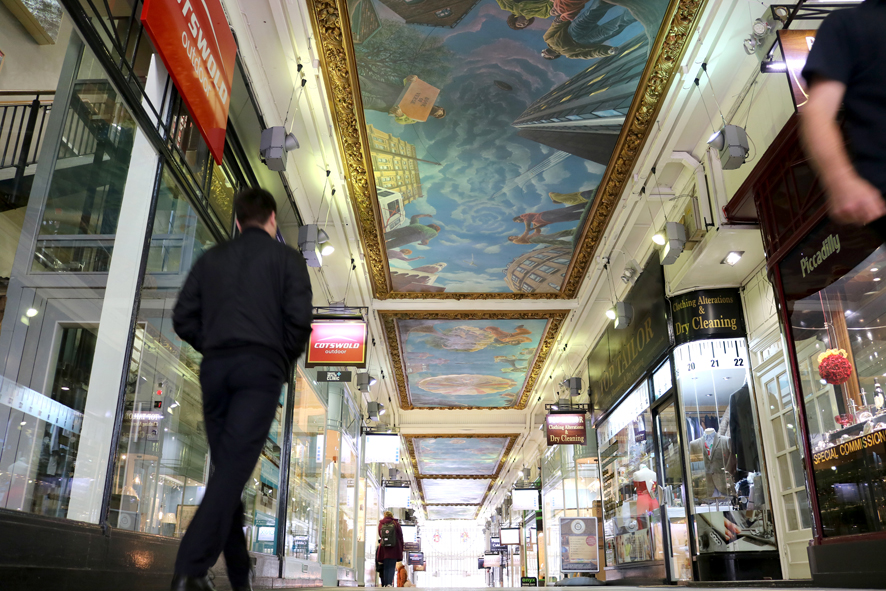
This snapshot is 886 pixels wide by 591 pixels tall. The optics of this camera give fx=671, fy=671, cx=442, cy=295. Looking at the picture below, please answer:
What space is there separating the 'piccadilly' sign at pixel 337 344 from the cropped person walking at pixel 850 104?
749 cm

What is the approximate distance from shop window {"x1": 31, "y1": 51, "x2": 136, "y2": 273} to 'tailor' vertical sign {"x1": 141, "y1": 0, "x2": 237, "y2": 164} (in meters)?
0.40

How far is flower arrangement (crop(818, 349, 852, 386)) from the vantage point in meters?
4.90

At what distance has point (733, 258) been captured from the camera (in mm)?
7883

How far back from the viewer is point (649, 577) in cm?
1059

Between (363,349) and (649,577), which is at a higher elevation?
(363,349)

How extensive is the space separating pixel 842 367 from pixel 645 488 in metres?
6.29

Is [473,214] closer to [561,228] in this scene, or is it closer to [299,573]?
[561,228]

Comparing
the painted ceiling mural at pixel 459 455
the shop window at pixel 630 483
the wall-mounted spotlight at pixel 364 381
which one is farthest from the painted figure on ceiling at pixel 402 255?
the painted ceiling mural at pixel 459 455

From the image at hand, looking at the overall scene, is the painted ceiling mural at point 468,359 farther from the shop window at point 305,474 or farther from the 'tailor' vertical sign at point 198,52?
the 'tailor' vertical sign at point 198,52

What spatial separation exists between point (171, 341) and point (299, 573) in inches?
262

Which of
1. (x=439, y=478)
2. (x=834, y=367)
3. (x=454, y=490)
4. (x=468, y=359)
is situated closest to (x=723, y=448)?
(x=834, y=367)

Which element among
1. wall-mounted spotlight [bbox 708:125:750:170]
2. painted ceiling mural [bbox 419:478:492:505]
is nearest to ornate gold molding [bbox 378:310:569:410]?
wall-mounted spotlight [bbox 708:125:750:170]

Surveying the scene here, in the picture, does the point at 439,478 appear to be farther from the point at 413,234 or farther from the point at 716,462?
the point at 716,462

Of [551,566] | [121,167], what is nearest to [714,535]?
[121,167]
